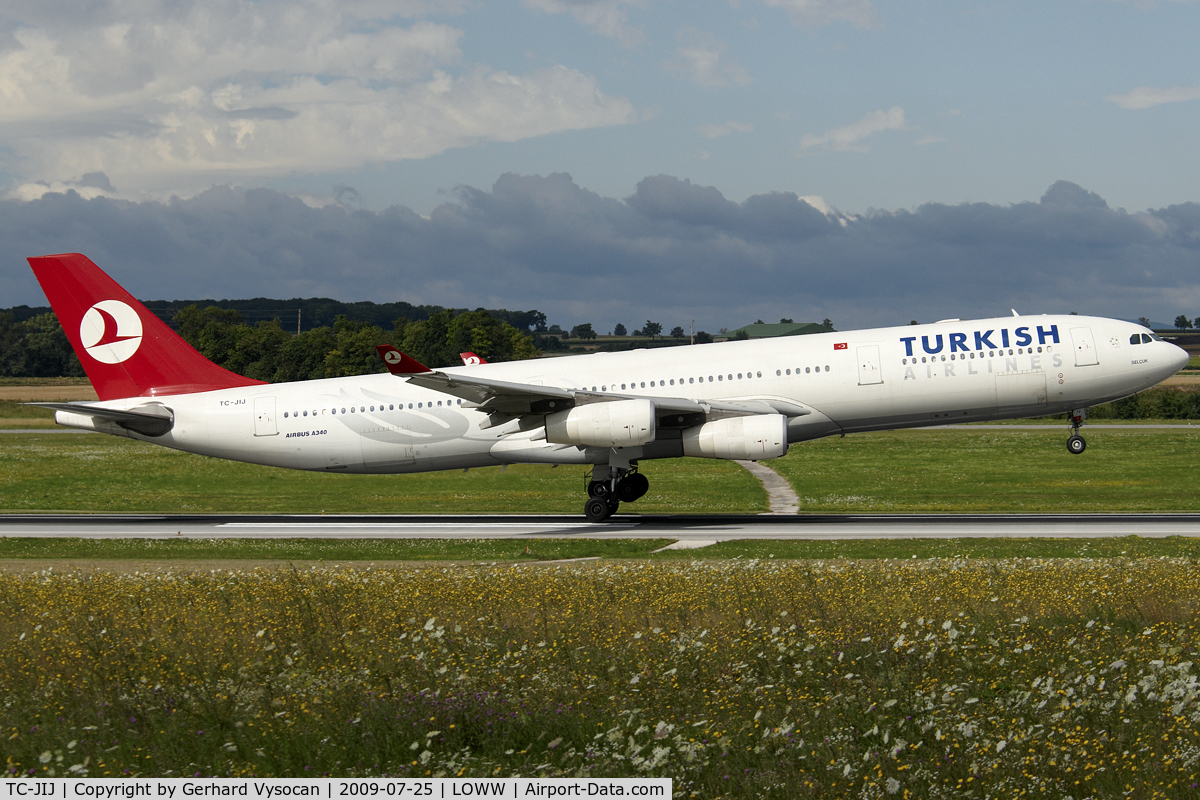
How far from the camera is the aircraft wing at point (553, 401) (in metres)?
29.6

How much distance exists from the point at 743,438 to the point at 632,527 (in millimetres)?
4252

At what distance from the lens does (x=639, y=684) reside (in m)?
11.2

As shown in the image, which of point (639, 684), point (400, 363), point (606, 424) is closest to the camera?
point (639, 684)

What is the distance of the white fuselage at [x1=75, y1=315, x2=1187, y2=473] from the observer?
100 feet

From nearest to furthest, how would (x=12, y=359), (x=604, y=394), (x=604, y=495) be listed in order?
1. (x=604, y=394)
2. (x=604, y=495)
3. (x=12, y=359)

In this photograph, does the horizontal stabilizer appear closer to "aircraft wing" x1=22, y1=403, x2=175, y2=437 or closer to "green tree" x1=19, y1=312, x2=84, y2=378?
"aircraft wing" x1=22, y1=403, x2=175, y2=437

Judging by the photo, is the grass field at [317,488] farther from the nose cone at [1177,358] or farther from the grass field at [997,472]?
the nose cone at [1177,358]

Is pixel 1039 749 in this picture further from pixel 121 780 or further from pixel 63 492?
pixel 63 492

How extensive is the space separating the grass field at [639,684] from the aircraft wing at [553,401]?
13167 millimetres

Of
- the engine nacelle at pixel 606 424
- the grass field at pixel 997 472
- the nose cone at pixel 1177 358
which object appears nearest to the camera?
the engine nacelle at pixel 606 424

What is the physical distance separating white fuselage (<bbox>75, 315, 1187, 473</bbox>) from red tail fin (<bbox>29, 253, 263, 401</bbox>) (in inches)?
29.0

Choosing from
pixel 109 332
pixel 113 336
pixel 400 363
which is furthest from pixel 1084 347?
pixel 109 332

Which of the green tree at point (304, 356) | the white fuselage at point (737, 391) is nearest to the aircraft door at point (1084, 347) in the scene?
the white fuselage at point (737, 391)

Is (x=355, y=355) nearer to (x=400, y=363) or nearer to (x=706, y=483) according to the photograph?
(x=706, y=483)
